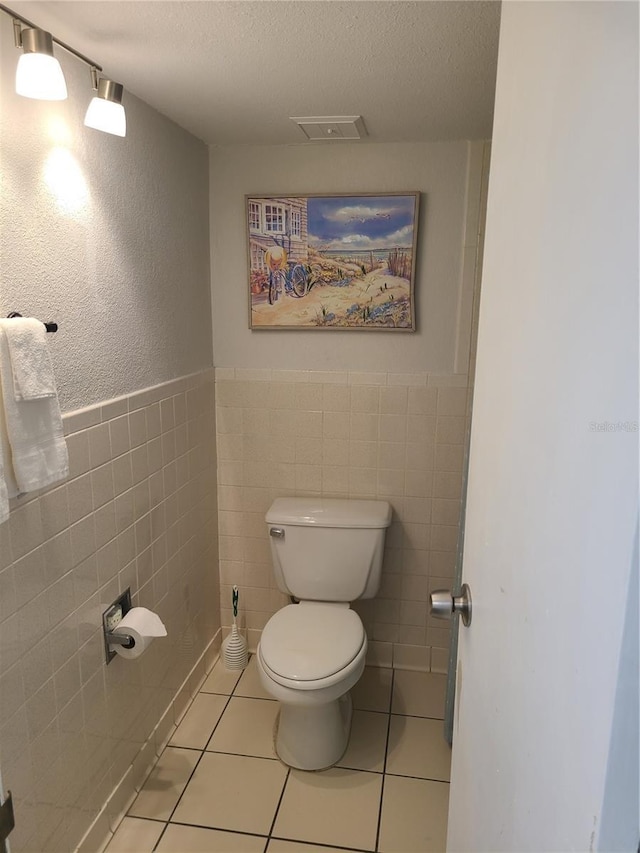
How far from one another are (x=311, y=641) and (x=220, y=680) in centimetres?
68

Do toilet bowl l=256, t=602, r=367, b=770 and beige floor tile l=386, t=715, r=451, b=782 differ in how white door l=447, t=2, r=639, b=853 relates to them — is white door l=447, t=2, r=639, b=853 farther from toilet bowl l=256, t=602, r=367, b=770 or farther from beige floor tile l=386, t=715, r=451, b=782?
beige floor tile l=386, t=715, r=451, b=782

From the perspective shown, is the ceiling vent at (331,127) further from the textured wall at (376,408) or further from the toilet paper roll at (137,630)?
the toilet paper roll at (137,630)

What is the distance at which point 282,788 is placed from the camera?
1.88m

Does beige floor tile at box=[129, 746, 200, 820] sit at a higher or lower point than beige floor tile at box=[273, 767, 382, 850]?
higher

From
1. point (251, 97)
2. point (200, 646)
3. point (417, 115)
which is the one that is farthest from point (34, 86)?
point (200, 646)

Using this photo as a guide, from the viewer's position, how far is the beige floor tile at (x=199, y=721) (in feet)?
6.79

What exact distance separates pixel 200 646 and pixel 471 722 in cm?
165

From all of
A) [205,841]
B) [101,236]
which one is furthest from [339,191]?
[205,841]

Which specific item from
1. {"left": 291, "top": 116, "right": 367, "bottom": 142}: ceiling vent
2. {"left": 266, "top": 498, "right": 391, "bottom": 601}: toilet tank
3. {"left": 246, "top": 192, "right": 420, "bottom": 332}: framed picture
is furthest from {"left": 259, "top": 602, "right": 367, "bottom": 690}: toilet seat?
{"left": 291, "top": 116, "right": 367, "bottom": 142}: ceiling vent

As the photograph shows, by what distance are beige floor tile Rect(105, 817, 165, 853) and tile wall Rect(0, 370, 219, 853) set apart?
0.10 meters

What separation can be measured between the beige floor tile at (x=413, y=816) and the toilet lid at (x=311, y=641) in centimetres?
45

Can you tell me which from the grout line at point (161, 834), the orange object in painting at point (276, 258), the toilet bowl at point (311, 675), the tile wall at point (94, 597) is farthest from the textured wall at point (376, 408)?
the grout line at point (161, 834)

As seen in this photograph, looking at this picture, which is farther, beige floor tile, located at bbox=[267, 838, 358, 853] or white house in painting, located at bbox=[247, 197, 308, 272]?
white house in painting, located at bbox=[247, 197, 308, 272]

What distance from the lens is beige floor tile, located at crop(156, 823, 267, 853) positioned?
166 centimetres
